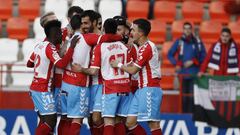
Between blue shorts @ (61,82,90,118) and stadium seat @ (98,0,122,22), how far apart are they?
5.31m

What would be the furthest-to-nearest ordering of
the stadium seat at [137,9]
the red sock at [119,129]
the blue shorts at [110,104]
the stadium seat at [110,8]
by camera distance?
1. the stadium seat at [137,9]
2. the stadium seat at [110,8]
3. the red sock at [119,129]
4. the blue shorts at [110,104]

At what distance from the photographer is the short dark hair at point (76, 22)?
26.3ft

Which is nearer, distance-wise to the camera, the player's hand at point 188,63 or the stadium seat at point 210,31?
the player's hand at point 188,63

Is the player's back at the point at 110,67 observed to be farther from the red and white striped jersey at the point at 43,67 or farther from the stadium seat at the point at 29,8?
the stadium seat at the point at 29,8

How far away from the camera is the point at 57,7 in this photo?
13.5 meters

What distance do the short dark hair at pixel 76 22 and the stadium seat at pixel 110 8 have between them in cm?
522

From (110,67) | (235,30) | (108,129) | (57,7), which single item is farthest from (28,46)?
(108,129)

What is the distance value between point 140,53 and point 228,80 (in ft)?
9.72

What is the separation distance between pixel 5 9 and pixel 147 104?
6262mm

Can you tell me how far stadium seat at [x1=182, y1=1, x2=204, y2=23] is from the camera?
13680 millimetres

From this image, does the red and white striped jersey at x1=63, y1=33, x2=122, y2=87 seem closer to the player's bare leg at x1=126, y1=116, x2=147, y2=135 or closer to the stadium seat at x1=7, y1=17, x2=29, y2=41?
the player's bare leg at x1=126, y1=116, x2=147, y2=135

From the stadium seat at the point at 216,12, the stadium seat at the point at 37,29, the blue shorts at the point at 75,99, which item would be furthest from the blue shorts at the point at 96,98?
the stadium seat at the point at 216,12

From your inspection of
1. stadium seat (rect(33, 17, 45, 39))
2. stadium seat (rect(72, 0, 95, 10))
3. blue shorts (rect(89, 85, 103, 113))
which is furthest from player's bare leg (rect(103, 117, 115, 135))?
stadium seat (rect(72, 0, 95, 10))

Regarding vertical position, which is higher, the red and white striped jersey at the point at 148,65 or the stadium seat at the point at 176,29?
the stadium seat at the point at 176,29
